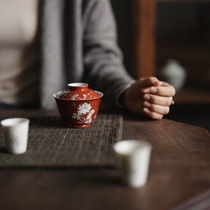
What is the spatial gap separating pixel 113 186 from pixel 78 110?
0.32 m

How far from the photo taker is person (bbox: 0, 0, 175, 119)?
4.43 ft

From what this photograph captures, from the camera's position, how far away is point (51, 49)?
4.49 ft

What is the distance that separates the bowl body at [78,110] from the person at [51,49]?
31 centimetres

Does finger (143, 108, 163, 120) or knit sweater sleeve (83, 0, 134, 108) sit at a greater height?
knit sweater sleeve (83, 0, 134, 108)

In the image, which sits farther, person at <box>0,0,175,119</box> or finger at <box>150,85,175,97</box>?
person at <box>0,0,175,119</box>

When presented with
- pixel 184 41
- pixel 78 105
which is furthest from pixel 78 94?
pixel 184 41

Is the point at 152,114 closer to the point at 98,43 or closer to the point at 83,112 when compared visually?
the point at 83,112

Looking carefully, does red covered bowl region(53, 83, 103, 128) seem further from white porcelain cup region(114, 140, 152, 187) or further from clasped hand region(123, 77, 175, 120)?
white porcelain cup region(114, 140, 152, 187)

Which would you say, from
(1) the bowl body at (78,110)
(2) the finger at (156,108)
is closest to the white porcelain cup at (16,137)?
(1) the bowl body at (78,110)

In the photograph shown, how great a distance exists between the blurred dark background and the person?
2.17ft

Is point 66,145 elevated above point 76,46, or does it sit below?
below

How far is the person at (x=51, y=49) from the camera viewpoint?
135 cm

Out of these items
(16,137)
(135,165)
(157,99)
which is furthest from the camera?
(157,99)

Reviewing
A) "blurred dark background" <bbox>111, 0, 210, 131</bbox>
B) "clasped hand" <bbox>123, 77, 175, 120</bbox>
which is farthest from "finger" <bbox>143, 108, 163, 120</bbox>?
"blurred dark background" <bbox>111, 0, 210, 131</bbox>
